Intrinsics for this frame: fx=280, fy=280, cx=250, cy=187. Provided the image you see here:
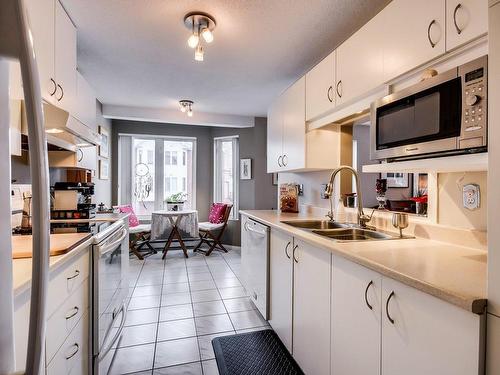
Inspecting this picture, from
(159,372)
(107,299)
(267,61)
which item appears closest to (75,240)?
(107,299)

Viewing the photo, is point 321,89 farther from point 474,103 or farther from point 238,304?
point 238,304

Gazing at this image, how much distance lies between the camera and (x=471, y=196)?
1.31 metres

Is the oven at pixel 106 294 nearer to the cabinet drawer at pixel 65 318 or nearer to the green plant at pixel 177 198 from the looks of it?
the cabinet drawer at pixel 65 318

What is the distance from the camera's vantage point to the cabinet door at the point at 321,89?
6.64 ft

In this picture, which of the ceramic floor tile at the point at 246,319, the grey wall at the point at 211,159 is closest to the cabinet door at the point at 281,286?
the ceramic floor tile at the point at 246,319

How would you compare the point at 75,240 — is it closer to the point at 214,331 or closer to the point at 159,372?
the point at 159,372

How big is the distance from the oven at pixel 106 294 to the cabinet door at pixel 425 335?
147cm

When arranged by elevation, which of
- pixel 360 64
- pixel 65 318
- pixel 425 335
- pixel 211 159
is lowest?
pixel 65 318

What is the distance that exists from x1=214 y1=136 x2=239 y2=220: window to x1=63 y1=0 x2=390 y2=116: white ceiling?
1.83 m

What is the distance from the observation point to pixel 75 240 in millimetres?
1447

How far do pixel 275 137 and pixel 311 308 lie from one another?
203 cm

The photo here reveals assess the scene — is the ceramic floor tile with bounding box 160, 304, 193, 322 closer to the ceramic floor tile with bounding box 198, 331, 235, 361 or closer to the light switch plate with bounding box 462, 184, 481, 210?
the ceramic floor tile with bounding box 198, 331, 235, 361

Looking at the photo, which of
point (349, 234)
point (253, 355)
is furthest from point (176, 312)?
point (349, 234)

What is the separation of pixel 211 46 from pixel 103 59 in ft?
3.50
